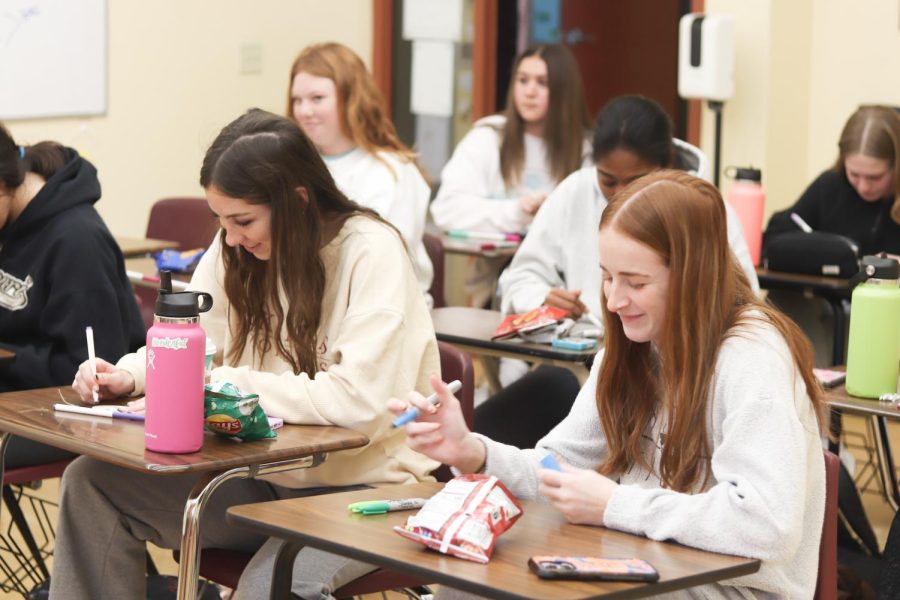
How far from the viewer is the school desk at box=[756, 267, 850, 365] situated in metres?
3.89

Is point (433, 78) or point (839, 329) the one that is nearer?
point (839, 329)

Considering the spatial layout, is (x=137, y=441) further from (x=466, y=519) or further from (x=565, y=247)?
(x=565, y=247)

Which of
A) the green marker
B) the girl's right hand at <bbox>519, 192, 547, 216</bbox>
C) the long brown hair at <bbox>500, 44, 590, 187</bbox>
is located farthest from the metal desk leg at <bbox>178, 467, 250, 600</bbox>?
the long brown hair at <bbox>500, 44, 590, 187</bbox>

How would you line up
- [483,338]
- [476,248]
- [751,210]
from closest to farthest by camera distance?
[483,338], [751,210], [476,248]

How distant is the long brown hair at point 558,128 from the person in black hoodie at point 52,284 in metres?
2.33

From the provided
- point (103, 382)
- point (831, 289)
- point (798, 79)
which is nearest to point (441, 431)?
point (103, 382)

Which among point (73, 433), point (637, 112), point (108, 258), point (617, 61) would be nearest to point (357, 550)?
point (73, 433)

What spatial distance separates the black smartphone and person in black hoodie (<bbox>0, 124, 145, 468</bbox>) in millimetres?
1493

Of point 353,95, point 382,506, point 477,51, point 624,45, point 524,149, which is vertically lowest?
point 382,506

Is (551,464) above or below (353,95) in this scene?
below

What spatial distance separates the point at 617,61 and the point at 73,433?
6.01m

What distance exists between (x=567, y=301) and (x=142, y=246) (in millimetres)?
1686

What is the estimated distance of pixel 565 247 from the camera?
148 inches

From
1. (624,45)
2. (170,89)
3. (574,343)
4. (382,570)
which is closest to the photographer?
(382,570)
